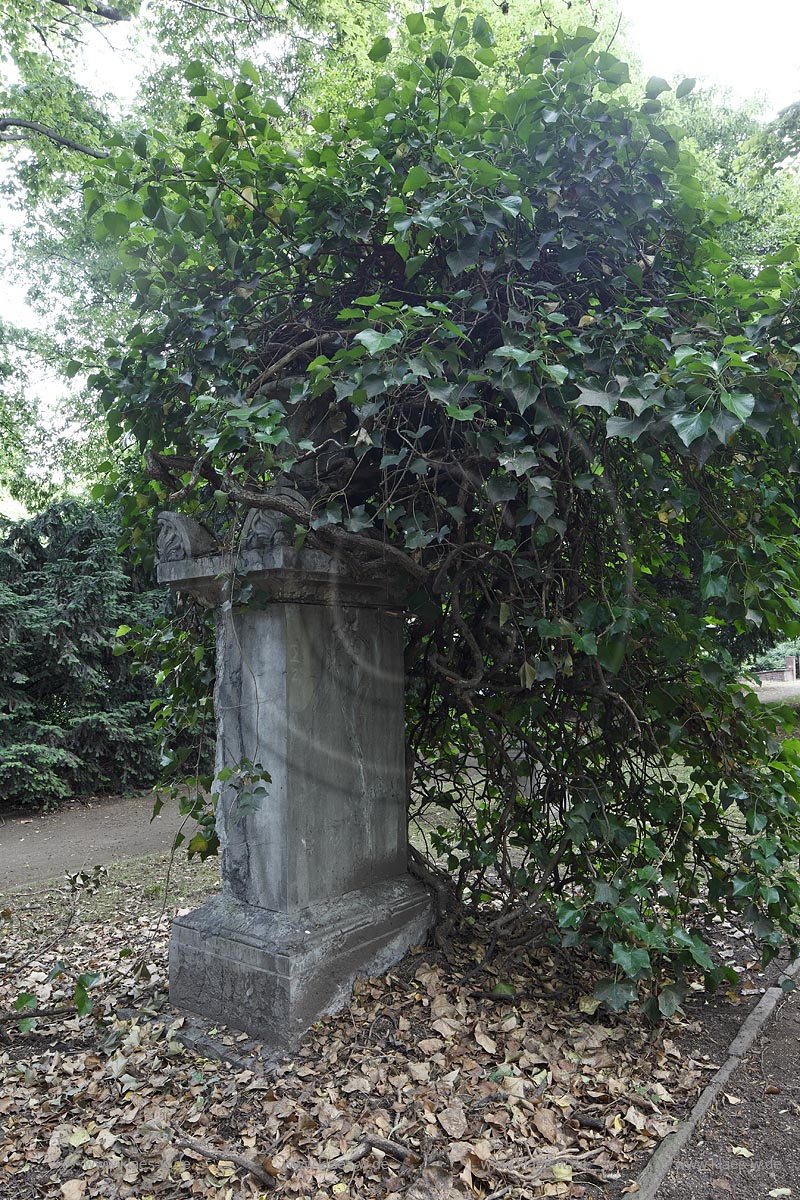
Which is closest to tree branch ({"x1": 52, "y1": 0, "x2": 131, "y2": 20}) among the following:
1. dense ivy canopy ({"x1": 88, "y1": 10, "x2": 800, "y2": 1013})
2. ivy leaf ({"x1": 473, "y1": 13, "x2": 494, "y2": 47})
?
dense ivy canopy ({"x1": 88, "y1": 10, "x2": 800, "y2": 1013})

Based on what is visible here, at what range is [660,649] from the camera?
3207 mm

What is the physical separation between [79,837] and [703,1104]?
23.1ft

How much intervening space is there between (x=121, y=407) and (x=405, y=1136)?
2.90m

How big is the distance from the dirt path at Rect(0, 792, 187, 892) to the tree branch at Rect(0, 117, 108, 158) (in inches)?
262

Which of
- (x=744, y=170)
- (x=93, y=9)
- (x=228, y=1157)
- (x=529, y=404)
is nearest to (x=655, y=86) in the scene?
(x=529, y=404)

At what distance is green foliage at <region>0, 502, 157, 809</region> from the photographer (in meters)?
9.70

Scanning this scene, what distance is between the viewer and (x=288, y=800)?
3.13 metres

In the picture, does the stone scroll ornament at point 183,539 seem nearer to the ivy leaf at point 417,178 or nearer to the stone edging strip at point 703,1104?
the ivy leaf at point 417,178

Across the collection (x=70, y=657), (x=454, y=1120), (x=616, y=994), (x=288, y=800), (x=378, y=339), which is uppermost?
(x=378, y=339)

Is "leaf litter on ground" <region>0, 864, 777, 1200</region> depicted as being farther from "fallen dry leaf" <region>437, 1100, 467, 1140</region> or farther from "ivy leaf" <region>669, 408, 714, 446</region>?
"ivy leaf" <region>669, 408, 714, 446</region>

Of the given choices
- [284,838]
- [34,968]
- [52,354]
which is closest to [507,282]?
[284,838]

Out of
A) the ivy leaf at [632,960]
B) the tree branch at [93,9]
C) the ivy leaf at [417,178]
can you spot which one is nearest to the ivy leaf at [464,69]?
the ivy leaf at [417,178]

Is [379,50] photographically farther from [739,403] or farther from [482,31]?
[739,403]

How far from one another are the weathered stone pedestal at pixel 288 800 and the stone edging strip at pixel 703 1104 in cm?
122
